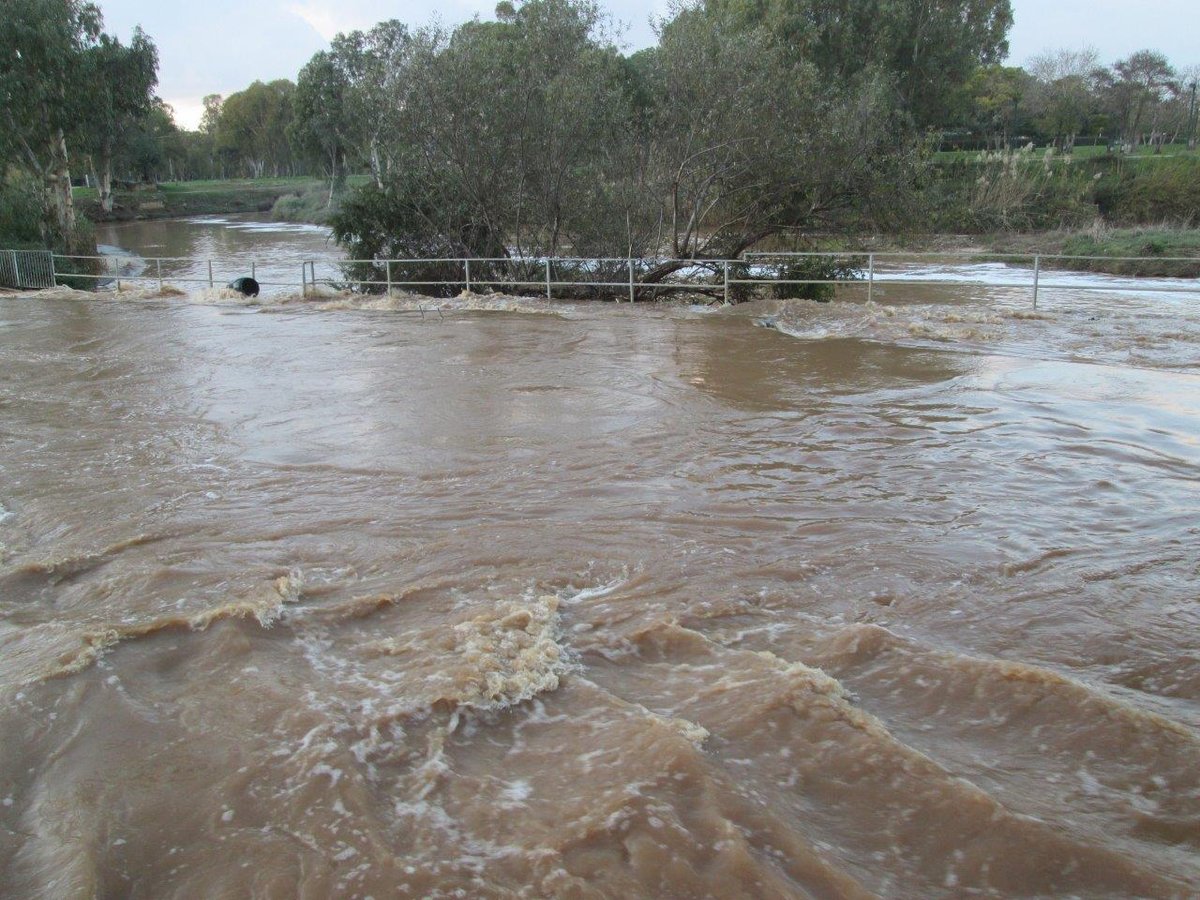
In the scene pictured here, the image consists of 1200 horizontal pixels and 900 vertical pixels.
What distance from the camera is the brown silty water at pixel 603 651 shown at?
10.6 feet

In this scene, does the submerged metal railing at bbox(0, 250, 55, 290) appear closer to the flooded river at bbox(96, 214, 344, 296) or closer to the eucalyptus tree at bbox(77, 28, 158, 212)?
the flooded river at bbox(96, 214, 344, 296)

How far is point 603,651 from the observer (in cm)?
462

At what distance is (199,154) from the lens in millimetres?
117250

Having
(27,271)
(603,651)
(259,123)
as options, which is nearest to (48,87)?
(27,271)

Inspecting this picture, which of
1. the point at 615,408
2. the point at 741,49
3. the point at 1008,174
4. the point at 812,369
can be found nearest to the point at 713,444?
the point at 615,408

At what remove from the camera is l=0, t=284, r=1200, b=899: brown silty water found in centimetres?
323

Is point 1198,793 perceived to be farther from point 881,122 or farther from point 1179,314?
point 881,122

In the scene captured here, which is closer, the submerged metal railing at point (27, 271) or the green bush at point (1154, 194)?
the submerged metal railing at point (27, 271)

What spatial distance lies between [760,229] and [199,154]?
113914 millimetres

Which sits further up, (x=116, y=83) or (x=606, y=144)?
(x=116, y=83)

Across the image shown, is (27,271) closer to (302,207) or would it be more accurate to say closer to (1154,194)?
(1154,194)

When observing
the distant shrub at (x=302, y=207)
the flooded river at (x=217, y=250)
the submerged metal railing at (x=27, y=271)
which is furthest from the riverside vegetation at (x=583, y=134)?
the distant shrub at (x=302, y=207)

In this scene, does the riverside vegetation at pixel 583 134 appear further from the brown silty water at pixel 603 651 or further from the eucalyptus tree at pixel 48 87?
the brown silty water at pixel 603 651

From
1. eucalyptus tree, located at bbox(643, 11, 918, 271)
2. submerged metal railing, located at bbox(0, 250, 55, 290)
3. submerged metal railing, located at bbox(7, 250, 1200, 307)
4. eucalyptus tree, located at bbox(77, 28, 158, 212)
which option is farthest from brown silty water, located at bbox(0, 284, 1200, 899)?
Answer: eucalyptus tree, located at bbox(77, 28, 158, 212)
